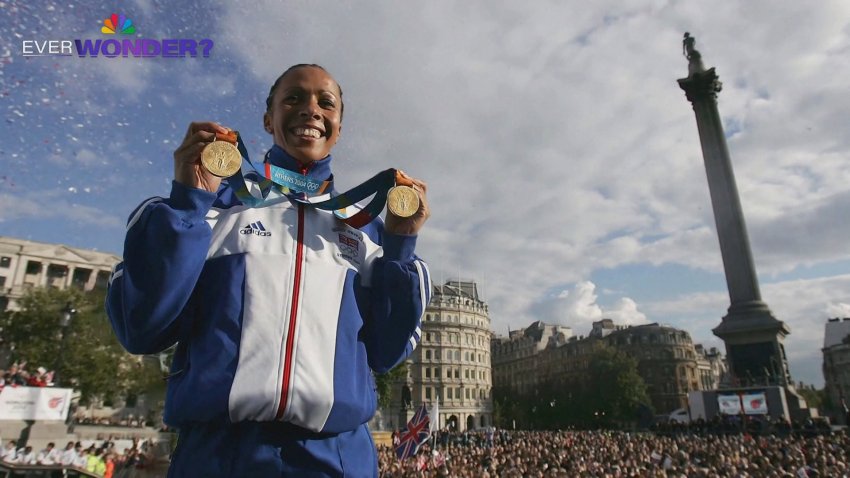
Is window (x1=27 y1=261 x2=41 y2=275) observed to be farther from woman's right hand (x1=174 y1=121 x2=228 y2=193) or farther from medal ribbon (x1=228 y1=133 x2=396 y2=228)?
woman's right hand (x1=174 y1=121 x2=228 y2=193)

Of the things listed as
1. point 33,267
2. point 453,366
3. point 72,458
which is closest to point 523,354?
point 453,366

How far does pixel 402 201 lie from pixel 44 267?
73032 millimetres

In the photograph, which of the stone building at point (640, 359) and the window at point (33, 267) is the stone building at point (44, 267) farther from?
the stone building at point (640, 359)

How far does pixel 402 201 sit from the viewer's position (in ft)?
7.54

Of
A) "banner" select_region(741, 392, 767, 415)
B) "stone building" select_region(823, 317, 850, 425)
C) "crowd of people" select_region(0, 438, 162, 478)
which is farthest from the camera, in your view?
"stone building" select_region(823, 317, 850, 425)

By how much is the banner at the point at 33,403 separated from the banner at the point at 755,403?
37.0m

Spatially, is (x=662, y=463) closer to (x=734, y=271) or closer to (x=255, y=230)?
(x=255, y=230)

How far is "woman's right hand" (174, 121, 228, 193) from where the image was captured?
1888 millimetres

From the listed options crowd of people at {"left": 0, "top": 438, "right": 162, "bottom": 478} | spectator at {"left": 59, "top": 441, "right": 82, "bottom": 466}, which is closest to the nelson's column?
crowd of people at {"left": 0, "top": 438, "right": 162, "bottom": 478}

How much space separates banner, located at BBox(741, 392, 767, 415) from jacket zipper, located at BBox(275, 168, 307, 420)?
3876 centimetres

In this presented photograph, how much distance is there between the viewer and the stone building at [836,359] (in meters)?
90.2

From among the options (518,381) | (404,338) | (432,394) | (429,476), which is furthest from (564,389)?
(404,338)

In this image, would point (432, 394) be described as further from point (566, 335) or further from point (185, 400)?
point (185, 400)

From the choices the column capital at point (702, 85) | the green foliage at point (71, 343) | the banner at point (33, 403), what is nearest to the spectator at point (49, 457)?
the banner at point (33, 403)
